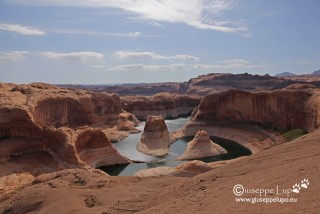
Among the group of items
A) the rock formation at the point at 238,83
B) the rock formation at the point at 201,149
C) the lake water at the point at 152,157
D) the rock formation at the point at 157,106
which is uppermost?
the rock formation at the point at 238,83

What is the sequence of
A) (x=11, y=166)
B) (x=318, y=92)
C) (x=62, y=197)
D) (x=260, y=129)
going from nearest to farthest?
(x=62, y=197)
(x=11, y=166)
(x=318, y=92)
(x=260, y=129)

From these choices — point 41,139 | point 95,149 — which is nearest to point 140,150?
point 95,149

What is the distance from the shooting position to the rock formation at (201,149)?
4181 cm

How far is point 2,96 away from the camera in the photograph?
37.1 metres

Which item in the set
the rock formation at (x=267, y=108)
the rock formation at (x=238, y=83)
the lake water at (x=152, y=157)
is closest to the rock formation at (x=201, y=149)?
the lake water at (x=152, y=157)

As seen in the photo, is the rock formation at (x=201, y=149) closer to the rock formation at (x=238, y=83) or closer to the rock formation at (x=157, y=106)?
the rock formation at (x=157, y=106)

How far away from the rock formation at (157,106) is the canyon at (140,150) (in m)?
0.54

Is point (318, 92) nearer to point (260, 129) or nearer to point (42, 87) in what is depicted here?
point (260, 129)

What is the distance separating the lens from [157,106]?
90.6 m

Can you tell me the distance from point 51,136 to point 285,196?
2823 centimetres

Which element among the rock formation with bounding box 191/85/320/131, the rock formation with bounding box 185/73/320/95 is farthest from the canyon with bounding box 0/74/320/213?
the rock formation with bounding box 185/73/320/95

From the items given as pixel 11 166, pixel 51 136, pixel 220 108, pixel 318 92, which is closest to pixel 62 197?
pixel 11 166

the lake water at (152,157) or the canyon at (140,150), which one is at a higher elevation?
the canyon at (140,150)

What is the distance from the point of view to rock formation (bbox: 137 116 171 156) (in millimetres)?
45656
